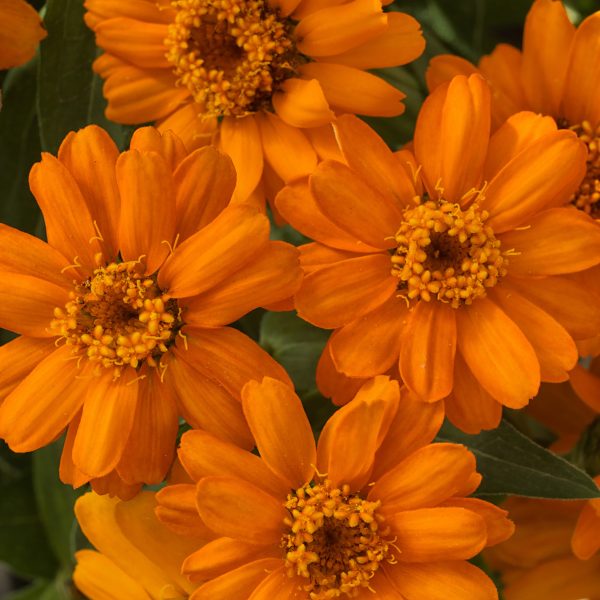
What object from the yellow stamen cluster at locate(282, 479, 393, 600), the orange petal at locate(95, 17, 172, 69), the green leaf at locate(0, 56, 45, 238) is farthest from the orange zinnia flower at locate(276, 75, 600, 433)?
the green leaf at locate(0, 56, 45, 238)

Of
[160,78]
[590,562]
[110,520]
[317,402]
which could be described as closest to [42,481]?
[110,520]

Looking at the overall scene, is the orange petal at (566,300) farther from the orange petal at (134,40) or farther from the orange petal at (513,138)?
the orange petal at (134,40)

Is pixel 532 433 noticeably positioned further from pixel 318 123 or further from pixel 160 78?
pixel 160 78

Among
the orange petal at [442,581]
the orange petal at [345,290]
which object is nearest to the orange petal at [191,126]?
the orange petal at [345,290]

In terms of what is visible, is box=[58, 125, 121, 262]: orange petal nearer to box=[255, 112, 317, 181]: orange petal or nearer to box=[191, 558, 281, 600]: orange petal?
box=[255, 112, 317, 181]: orange petal

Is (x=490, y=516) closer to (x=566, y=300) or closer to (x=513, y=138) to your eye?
(x=566, y=300)

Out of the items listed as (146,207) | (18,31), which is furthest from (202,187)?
(18,31)
